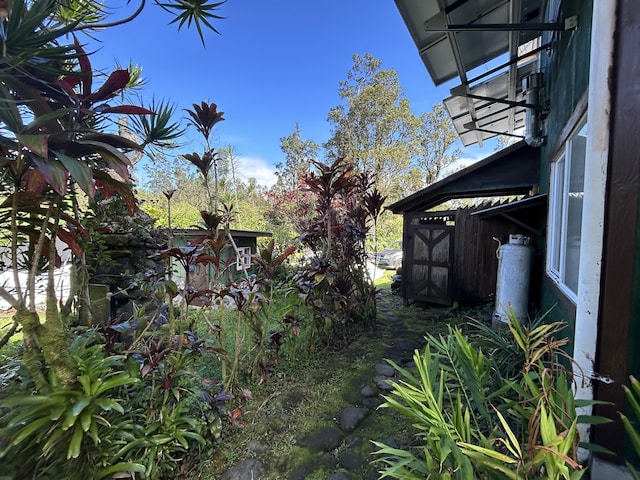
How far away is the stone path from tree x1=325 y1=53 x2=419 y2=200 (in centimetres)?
1271

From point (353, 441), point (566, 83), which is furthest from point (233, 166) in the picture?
point (353, 441)

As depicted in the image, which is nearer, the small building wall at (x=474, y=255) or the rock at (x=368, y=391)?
the rock at (x=368, y=391)

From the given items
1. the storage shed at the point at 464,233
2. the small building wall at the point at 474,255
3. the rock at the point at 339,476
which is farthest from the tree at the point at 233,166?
the rock at the point at 339,476

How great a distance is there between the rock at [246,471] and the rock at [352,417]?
696 millimetres

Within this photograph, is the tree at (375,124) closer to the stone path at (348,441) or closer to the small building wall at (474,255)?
the small building wall at (474,255)

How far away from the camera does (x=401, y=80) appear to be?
46.8ft

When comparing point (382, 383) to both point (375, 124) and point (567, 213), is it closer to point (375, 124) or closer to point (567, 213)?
point (567, 213)

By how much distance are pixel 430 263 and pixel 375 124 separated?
11.4m

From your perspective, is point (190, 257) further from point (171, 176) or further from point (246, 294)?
point (171, 176)

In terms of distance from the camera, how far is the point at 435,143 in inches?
661

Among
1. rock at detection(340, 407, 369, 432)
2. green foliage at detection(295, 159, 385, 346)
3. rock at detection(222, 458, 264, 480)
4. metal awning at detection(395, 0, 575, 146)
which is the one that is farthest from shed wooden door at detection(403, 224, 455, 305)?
rock at detection(222, 458, 264, 480)

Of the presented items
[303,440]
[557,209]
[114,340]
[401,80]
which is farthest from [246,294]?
[401,80]

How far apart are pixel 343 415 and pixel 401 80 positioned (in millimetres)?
16039

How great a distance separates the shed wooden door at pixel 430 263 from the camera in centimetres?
530
